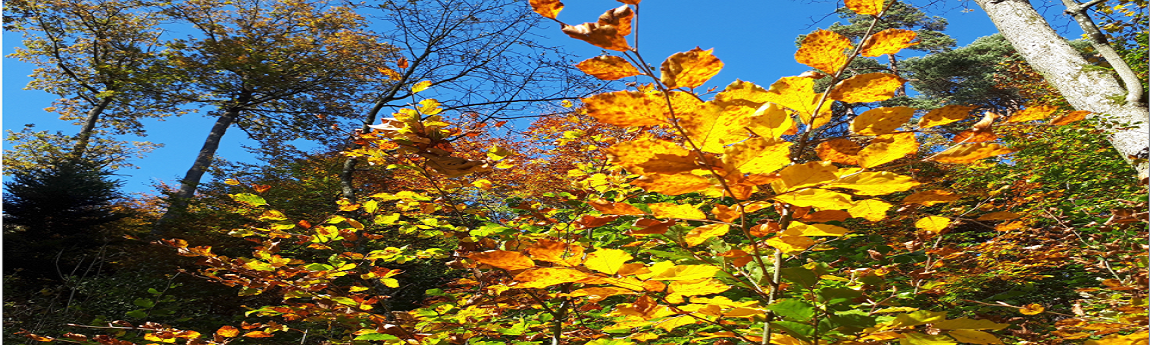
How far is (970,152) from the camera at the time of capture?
22.3 inches

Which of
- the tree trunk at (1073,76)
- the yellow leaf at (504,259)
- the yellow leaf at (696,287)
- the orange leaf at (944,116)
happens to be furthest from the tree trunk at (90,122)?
the tree trunk at (1073,76)

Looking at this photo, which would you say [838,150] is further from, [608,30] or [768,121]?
[608,30]

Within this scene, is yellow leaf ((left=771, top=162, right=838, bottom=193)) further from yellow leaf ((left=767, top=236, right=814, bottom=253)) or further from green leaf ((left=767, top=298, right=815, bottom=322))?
green leaf ((left=767, top=298, right=815, bottom=322))

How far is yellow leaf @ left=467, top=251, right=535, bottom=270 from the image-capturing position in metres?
0.60

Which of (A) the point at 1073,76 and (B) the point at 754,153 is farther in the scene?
(A) the point at 1073,76

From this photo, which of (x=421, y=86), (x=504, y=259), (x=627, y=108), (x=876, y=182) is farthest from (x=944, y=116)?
(x=421, y=86)

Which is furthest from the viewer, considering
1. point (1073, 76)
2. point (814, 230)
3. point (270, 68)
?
point (270, 68)

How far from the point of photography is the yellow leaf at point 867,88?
0.60 meters

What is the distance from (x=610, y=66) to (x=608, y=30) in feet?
0.13

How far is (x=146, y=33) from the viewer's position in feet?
35.9

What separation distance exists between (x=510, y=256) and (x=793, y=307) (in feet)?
1.25

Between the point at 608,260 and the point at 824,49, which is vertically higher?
the point at 824,49

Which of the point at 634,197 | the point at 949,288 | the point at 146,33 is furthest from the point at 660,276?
the point at 146,33

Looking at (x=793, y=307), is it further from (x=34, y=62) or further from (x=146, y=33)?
(x=34, y=62)
